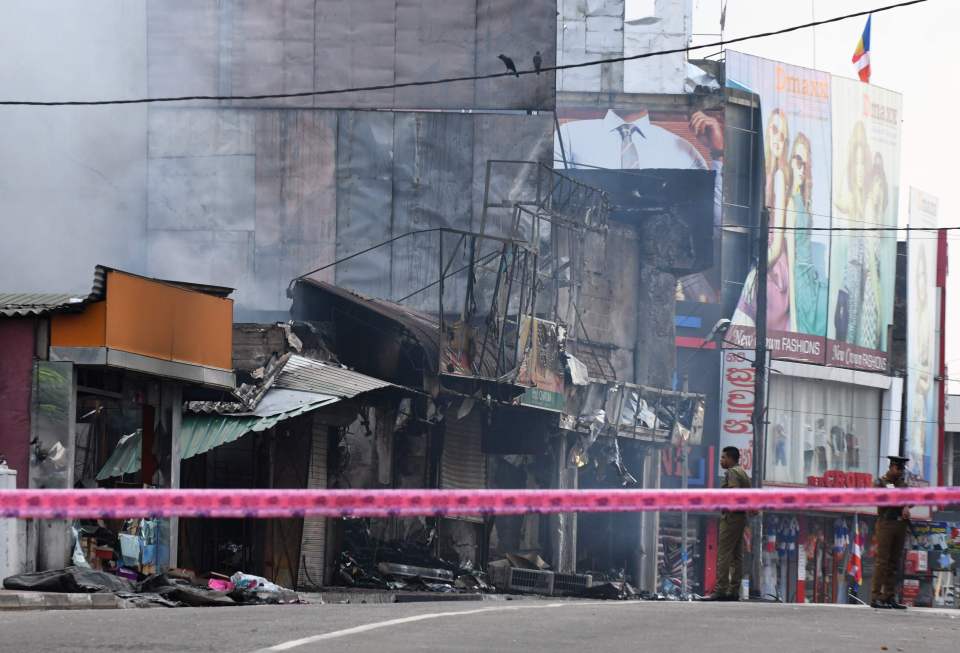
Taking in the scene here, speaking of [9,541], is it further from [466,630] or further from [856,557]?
[856,557]

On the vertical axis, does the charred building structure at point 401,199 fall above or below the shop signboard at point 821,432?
above

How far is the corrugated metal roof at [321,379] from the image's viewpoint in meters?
22.8

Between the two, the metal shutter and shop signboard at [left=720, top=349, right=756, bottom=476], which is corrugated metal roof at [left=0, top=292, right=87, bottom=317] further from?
shop signboard at [left=720, top=349, right=756, bottom=476]

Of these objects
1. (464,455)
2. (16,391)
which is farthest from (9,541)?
(464,455)

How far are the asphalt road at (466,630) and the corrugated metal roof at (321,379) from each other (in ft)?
32.8

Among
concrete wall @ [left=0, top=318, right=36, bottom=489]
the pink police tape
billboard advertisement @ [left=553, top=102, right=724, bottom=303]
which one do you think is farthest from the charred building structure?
billboard advertisement @ [left=553, top=102, right=724, bottom=303]

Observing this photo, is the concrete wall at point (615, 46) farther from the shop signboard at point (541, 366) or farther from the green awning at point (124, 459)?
the green awning at point (124, 459)

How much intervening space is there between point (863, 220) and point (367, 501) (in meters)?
56.8

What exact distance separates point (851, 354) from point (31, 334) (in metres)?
50.2

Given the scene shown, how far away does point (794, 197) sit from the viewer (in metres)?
62.0

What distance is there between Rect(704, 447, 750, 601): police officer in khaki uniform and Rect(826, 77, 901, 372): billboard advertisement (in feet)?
155

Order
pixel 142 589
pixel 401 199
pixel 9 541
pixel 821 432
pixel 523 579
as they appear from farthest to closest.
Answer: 1. pixel 821 432
2. pixel 401 199
3. pixel 523 579
4. pixel 142 589
5. pixel 9 541

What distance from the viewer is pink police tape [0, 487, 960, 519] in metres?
10.3

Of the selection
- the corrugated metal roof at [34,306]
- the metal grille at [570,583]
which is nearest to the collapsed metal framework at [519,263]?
the metal grille at [570,583]
